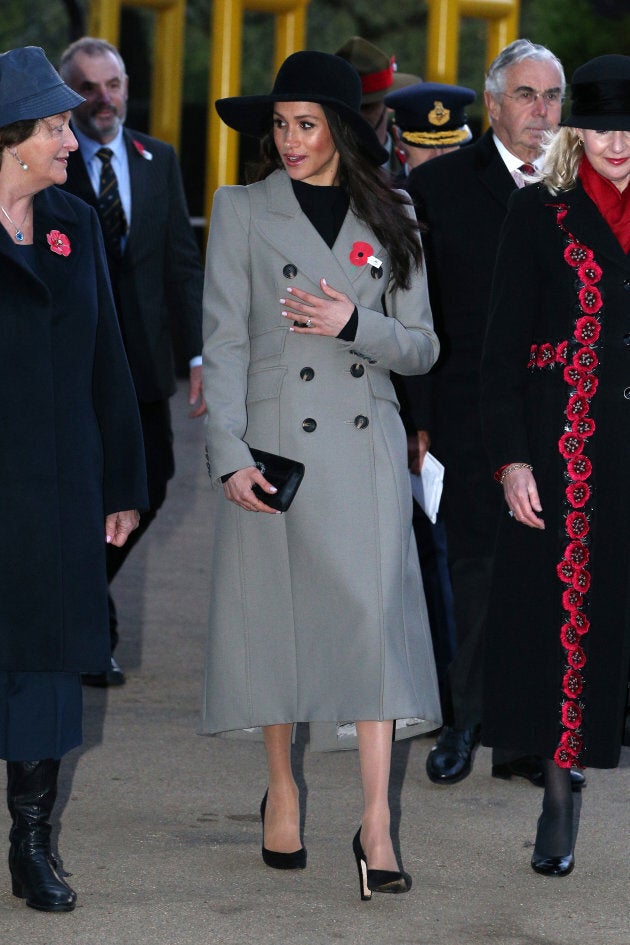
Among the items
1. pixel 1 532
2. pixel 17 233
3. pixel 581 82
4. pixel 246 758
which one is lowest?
pixel 246 758

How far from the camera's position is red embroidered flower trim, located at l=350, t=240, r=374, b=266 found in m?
4.40

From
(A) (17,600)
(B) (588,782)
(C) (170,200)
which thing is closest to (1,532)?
(A) (17,600)

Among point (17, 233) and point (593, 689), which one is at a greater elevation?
point (17, 233)

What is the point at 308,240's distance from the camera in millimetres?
4371

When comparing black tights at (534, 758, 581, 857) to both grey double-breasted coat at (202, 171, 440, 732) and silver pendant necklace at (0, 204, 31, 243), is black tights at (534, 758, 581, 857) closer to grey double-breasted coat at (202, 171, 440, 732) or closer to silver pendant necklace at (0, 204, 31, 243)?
grey double-breasted coat at (202, 171, 440, 732)

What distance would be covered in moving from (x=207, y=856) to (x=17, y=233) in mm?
1597

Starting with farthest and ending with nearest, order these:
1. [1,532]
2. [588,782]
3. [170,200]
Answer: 1. [170,200]
2. [588,782]
3. [1,532]

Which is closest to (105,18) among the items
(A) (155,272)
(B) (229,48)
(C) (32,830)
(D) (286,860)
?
(B) (229,48)

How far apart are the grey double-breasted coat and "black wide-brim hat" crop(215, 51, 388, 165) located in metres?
0.20

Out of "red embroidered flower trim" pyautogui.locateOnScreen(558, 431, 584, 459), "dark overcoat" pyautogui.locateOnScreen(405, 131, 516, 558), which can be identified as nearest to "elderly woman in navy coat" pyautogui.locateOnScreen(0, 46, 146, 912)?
"red embroidered flower trim" pyautogui.locateOnScreen(558, 431, 584, 459)

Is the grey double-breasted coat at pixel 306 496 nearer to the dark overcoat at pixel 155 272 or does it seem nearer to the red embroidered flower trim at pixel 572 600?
the red embroidered flower trim at pixel 572 600

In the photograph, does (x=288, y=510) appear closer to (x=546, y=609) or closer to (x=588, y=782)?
(x=546, y=609)

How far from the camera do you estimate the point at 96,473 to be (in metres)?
4.23

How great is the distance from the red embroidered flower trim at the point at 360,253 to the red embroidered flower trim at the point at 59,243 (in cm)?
68
